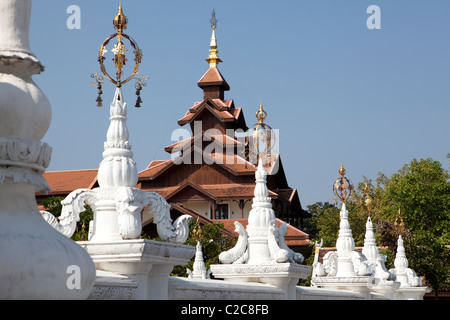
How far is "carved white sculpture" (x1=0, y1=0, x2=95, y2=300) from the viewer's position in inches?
179

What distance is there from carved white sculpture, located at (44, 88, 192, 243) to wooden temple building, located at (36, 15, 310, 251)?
3459 cm

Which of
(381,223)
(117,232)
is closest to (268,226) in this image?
(117,232)

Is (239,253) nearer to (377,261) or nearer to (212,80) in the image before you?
(377,261)

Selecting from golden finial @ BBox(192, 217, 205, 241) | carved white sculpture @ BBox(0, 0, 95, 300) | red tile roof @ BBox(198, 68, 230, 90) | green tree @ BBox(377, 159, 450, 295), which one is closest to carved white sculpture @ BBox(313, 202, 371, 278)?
carved white sculpture @ BBox(0, 0, 95, 300)

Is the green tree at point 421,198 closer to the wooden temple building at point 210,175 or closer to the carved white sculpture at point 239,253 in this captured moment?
the wooden temple building at point 210,175

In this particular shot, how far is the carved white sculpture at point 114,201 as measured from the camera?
290 inches

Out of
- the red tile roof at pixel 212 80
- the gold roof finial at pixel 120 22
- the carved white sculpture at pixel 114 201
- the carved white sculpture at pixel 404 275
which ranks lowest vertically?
A: the carved white sculpture at pixel 404 275

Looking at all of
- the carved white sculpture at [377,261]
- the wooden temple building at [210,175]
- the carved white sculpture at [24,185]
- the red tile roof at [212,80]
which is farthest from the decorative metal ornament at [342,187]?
the red tile roof at [212,80]

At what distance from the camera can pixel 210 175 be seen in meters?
48.3

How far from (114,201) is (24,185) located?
2.60 meters

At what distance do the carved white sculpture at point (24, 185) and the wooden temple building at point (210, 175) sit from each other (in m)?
37.2

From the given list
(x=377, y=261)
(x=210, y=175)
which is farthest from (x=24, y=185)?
(x=210, y=175)

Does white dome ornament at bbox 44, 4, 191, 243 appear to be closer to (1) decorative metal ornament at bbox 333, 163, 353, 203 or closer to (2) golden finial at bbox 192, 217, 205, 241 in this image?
(1) decorative metal ornament at bbox 333, 163, 353, 203
